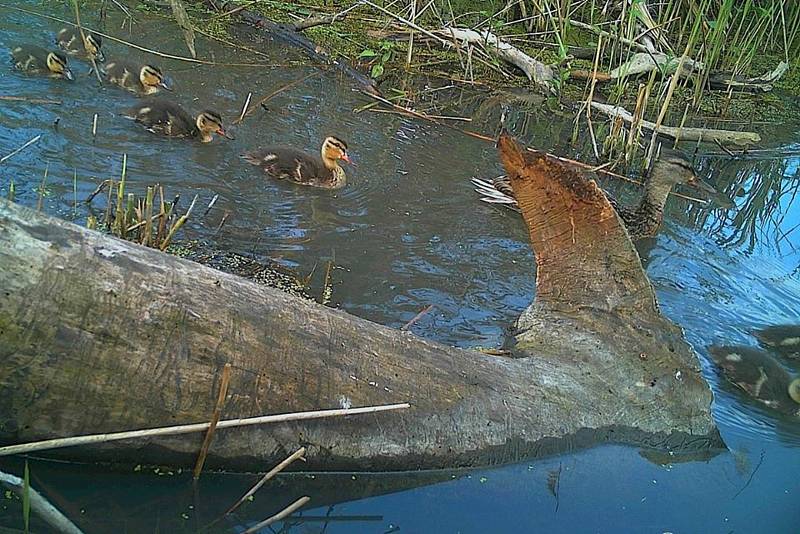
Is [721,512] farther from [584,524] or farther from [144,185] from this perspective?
[144,185]

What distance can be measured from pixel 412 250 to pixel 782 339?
1.93 metres

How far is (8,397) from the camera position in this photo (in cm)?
192

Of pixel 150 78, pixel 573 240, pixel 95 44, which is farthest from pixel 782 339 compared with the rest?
pixel 95 44

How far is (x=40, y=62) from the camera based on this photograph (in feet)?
18.4

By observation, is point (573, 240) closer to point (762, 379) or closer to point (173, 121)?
point (762, 379)

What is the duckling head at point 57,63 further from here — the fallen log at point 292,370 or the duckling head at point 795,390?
the duckling head at point 795,390

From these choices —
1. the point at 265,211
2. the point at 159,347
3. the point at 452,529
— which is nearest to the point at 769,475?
the point at 452,529

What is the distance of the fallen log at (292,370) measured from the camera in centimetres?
196

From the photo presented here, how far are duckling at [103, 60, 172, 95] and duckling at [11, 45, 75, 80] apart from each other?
1.07ft

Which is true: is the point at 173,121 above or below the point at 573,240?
below

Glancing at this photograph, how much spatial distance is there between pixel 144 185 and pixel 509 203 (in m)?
2.22

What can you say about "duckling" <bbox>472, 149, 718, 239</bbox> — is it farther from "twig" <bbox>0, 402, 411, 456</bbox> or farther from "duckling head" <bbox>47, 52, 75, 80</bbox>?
"twig" <bbox>0, 402, 411, 456</bbox>

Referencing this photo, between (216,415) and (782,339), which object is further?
(782,339)

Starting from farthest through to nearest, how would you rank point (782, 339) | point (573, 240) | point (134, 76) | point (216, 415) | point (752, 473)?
point (134, 76), point (782, 339), point (573, 240), point (752, 473), point (216, 415)
